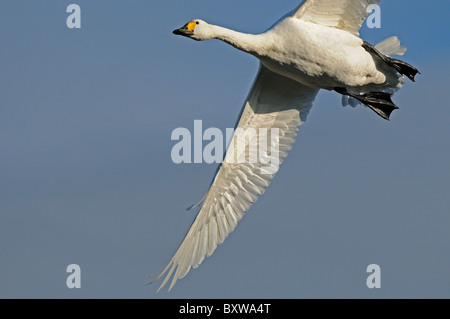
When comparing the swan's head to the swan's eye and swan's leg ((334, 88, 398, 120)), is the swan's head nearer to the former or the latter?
the swan's eye

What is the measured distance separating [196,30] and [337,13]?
98.1 inches

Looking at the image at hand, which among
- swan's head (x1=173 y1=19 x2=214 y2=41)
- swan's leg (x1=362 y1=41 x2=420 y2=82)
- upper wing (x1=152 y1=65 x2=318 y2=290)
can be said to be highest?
swan's head (x1=173 y1=19 x2=214 y2=41)

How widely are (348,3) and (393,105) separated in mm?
2476

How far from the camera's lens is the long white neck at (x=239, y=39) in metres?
14.6

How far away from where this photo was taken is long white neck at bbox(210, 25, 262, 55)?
1462 centimetres

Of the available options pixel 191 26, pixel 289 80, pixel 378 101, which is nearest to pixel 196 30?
pixel 191 26

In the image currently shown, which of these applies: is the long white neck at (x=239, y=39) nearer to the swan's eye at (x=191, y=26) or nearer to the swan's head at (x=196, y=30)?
the swan's head at (x=196, y=30)

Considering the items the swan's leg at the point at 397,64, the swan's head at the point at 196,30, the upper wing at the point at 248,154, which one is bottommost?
the upper wing at the point at 248,154

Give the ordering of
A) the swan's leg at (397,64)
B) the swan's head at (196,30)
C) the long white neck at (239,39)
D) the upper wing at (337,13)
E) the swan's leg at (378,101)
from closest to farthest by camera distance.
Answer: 1. the long white neck at (239,39)
2. the upper wing at (337,13)
3. the swan's head at (196,30)
4. the swan's leg at (397,64)
5. the swan's leg at (378,101)

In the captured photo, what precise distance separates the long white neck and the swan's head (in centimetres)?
12

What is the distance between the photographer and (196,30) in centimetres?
1514

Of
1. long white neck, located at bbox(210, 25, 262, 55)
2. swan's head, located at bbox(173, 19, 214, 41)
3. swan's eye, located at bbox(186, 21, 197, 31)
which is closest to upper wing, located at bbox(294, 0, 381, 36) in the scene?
long white neck, located at bbox(210, 25, 262, 55)

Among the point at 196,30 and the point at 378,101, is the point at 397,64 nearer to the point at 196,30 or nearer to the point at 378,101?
the point at 378,101

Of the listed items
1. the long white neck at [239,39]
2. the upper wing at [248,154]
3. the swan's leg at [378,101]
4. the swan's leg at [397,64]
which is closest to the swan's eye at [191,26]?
the long white neck at [239,39]
